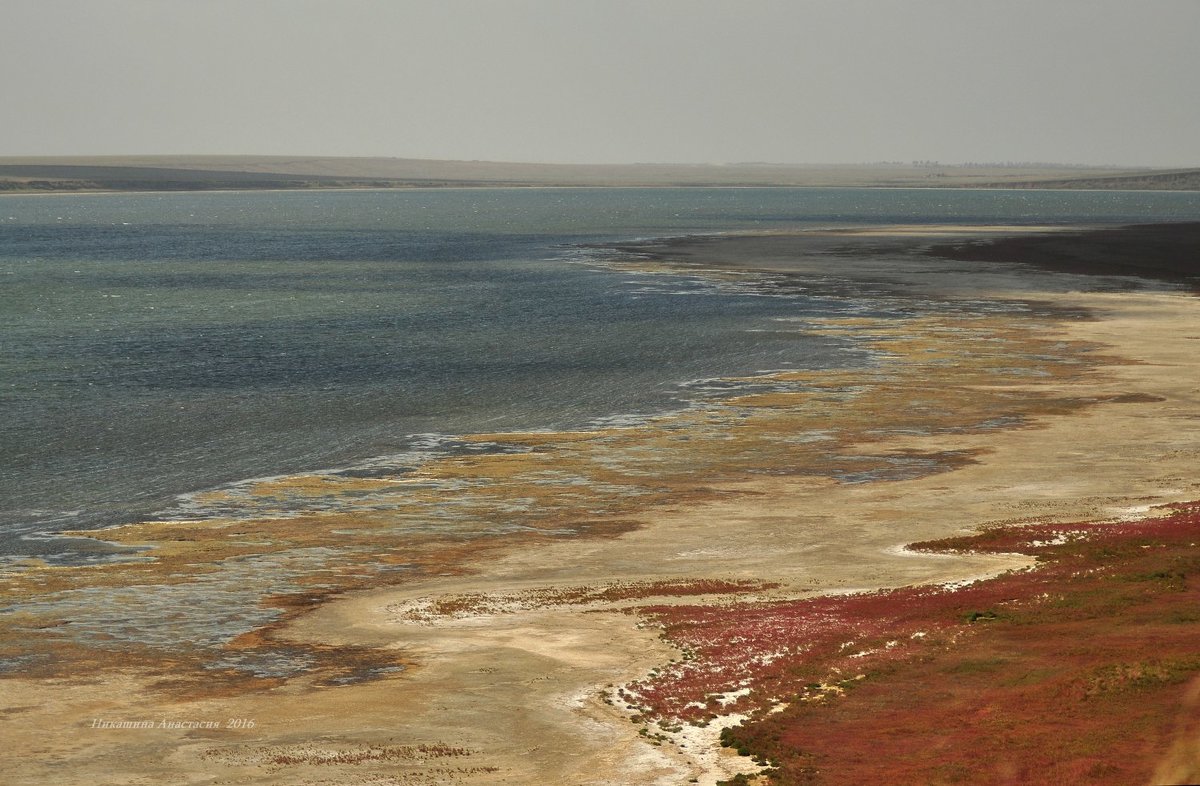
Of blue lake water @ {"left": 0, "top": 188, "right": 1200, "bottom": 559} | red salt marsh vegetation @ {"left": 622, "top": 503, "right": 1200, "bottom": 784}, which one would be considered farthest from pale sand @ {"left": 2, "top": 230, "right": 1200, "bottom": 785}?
blue lake water @ {"left": 0, "top": 188, "right": 1200, "bottom": 559}

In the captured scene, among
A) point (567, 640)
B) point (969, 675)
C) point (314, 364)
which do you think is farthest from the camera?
point (314, 364)

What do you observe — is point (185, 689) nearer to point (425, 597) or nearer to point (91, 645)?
point (91, 645)

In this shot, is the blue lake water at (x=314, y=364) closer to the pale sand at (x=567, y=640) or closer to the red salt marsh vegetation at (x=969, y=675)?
the pale sand at (x=567, y=640)

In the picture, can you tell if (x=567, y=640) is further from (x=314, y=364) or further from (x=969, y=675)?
(x=314, y=364)

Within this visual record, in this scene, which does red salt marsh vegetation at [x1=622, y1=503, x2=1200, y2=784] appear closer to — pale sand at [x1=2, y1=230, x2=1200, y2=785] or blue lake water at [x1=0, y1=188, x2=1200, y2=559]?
pale sand at [x1=2, y1=230, x2=1200, y2=785]

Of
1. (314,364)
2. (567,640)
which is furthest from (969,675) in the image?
(314,364)

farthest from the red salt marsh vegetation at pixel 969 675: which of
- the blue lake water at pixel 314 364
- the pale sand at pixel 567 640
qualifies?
the blue lake water at pixel 314 364
